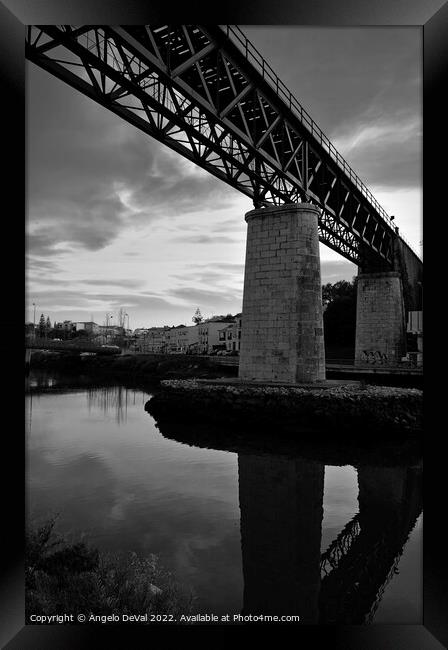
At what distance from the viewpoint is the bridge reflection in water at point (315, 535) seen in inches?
242

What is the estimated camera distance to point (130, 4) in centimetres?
416

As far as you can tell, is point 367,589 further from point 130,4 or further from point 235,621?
point 130,4

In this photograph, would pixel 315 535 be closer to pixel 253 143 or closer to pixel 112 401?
pixel 253 143

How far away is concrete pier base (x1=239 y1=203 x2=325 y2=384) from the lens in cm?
2052

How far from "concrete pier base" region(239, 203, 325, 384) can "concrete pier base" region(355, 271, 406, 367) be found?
20.6 metres

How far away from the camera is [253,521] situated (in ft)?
29.3

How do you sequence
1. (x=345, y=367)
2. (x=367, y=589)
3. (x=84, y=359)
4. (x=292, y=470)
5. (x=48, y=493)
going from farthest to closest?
(x=84, y=359), (x=345, y=367), (x=292, y=470), (x=48, y=493), (x=367, y=589)

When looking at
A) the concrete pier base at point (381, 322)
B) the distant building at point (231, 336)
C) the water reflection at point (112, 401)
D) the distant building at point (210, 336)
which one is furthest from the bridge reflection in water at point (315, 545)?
the distant building at point (210, 336)

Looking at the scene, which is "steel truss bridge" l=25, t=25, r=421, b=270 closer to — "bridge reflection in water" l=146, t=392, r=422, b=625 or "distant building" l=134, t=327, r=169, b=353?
"bridge reflection in water" l=146, t=392, r=422, b=625

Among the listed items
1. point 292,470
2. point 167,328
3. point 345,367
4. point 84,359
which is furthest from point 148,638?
point 167,328

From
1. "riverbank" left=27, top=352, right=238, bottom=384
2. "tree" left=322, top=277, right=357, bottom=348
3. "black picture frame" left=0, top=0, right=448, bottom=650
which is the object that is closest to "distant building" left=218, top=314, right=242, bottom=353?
"tree" left=322, top=277, right=357, bottom=348
